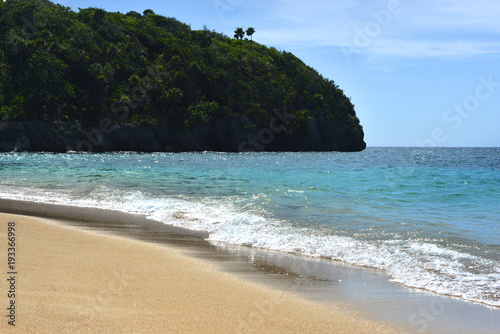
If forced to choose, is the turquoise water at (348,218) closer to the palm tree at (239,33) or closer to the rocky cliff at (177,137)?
the rocky cliff at (177,137)

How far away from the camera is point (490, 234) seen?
881 cm

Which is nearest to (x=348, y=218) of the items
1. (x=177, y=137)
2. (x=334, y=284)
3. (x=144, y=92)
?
(x=334, y=284)

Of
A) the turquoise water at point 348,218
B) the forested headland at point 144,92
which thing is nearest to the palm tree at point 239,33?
the forested headland at point 144,92

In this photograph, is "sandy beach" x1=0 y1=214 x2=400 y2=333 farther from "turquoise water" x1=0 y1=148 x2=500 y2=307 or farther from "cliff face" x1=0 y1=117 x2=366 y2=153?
"cliff face" x1=0 y1=117 x2=366 y2=153

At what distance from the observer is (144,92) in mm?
73625

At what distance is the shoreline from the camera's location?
435 cm

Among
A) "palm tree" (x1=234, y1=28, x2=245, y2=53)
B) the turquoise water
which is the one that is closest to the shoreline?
the turquoise water

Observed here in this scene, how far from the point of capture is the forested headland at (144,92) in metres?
62.9

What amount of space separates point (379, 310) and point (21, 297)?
3.92m

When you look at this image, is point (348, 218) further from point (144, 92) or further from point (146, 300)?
point (144, 92)

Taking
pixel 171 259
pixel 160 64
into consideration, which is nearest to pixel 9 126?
pixel 160 64

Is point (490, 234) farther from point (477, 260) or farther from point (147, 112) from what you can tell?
point (147, 112)

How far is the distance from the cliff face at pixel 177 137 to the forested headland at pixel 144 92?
7.2 inches

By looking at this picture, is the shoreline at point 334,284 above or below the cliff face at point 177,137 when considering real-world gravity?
below
